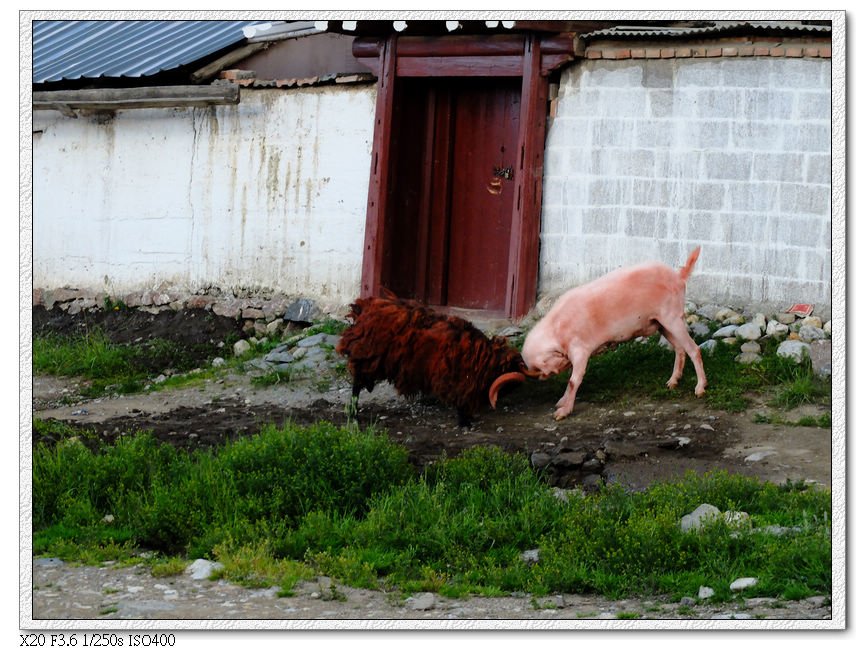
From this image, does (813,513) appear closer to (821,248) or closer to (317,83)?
(821,248)

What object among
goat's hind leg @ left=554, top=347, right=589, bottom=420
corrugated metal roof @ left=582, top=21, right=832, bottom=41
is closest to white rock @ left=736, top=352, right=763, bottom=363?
goat's hind leg @ left=554, top=347, right=589, bottom=420

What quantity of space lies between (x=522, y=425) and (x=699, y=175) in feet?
7.81

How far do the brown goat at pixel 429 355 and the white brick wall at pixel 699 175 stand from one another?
163cm

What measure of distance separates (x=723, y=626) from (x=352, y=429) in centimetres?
281

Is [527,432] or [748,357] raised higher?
[748,357]

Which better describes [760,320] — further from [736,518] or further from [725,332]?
[736,518]

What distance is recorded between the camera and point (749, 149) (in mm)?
9047

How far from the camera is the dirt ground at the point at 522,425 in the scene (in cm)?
713

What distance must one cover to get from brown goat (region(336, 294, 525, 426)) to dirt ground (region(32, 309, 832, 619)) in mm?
247

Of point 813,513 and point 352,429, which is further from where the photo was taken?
point 352,429

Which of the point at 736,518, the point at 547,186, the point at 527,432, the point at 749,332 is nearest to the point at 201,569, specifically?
the point at 736,518

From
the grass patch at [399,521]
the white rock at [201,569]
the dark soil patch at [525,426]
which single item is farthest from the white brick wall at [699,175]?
the white rock at [201,569]

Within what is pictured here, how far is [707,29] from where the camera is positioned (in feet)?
29.2

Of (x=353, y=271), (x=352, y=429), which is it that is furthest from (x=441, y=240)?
(x=352, y=429)
